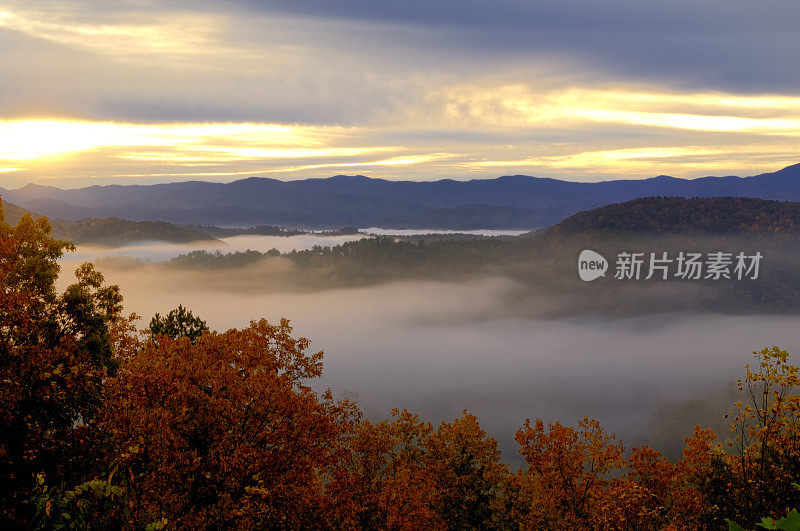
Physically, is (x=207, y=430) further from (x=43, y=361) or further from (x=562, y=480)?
(x=562, y=480)

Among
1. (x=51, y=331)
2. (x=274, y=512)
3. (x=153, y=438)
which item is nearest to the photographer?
(x=153, y=438)

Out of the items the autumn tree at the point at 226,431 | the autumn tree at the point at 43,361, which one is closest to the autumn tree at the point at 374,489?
the autumn tree at the point at 226,431

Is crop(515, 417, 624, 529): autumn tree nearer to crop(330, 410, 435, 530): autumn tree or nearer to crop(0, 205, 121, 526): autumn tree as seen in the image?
crop(330, 410, 435, 530): autumn tree

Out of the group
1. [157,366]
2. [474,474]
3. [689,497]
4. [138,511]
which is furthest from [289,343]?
[689,497]

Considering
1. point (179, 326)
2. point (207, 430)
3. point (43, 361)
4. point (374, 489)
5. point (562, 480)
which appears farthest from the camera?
point (179, 326)

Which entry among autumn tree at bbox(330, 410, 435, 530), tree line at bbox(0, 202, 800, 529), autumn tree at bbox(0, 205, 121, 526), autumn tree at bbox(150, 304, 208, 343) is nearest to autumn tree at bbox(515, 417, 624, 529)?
tree line at bbox(0, 202, 800, 529)

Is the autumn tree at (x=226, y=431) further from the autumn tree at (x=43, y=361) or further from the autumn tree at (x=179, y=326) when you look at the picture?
the autumn tree at (x=179, y=326)

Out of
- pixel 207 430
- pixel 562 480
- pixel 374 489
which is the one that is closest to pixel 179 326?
pixel 374 489

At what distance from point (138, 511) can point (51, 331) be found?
1667 centimetres

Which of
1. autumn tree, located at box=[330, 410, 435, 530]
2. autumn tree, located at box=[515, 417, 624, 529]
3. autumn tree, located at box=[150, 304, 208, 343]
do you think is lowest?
autumn tree, located at box=[515, 417, 624, 529]

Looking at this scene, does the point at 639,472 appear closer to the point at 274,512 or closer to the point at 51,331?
the point at 274,512

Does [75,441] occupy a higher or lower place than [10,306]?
lower

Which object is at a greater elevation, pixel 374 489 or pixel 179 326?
pixel 179 326

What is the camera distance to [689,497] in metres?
40.5
